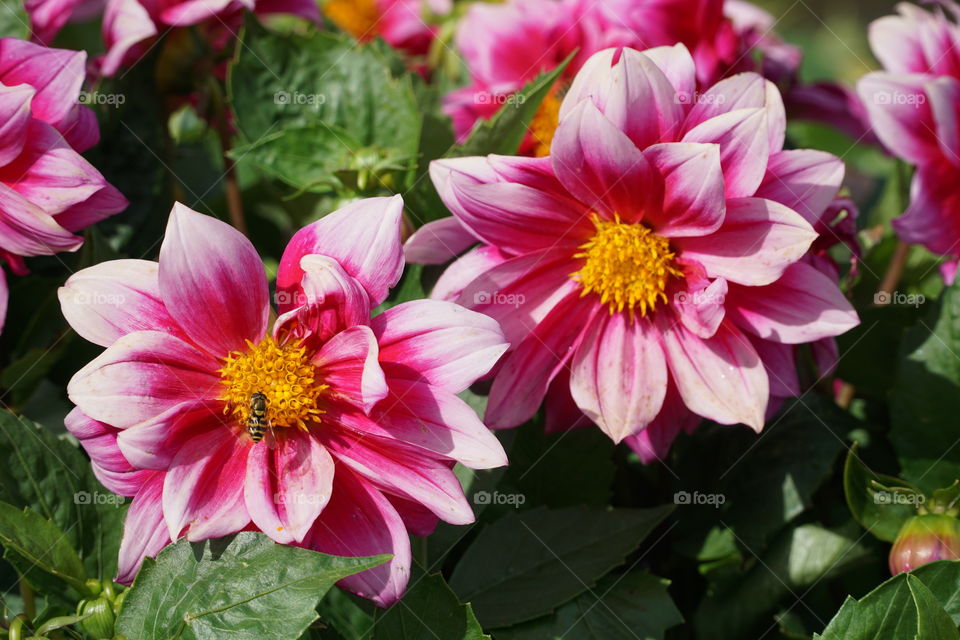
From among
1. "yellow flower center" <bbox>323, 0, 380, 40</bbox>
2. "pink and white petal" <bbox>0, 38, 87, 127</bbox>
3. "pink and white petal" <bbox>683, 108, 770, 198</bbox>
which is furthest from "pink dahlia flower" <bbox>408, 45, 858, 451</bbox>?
"yellow flower center" <bbox>323, 0, 380, 40</bbox>

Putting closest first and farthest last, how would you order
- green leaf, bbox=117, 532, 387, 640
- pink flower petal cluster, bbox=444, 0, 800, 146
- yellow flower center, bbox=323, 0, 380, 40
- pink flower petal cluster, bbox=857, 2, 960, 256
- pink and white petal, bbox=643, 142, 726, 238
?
green leaf, bbox=117, 532, 387, 640
pink and white petal, bbox=643, 142, 726, 238
pink flower petal cluster, bbox=857, 2, 960, 256
pink flower petal cluster, bbox=444, 0, 800, 146
yellow flower center, bbox=323, 0, 380, 40

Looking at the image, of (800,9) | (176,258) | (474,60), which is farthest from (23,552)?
(800,9)

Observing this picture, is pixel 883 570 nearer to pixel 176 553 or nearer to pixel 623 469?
pixel 623 469

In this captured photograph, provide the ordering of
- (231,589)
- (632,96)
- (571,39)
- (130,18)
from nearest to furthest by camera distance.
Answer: (231,589)
(632,96)
(130,18)
(571,39)

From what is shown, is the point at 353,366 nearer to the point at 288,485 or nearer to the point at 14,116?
the point at 288,485

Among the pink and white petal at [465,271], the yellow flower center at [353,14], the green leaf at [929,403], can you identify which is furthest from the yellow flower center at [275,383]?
the yellow flower center at [353,14]

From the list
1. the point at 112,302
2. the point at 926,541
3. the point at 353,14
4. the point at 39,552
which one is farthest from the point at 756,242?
the point at 353,14

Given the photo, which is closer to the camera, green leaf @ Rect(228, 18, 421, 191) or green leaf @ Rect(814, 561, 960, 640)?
green leaf @ Rect(814, 561, 960, 640)

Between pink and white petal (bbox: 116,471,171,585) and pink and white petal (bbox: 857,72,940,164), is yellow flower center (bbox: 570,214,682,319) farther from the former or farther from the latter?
pink and white petal (bbox: 116,471,171,585)
